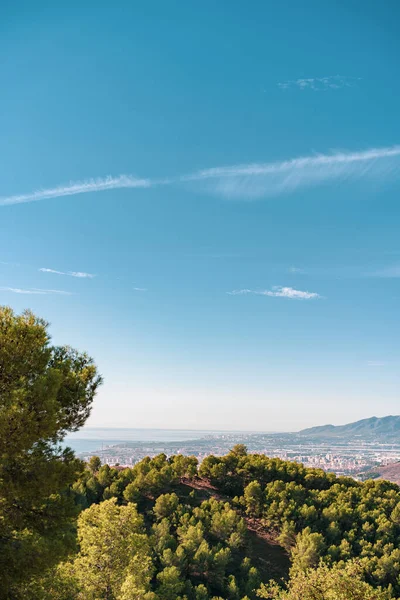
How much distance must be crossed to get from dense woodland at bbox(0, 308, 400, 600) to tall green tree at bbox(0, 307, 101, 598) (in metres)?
0.03

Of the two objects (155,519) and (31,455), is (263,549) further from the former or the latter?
(31,455)

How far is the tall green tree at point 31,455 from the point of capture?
33.7ft

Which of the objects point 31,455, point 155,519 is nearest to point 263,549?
point 155,519

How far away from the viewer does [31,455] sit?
1116 centimetres

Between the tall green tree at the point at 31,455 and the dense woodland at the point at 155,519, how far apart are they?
3 centimetres

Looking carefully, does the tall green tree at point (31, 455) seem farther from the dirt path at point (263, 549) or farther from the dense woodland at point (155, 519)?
the dirt path at point (263, 549)

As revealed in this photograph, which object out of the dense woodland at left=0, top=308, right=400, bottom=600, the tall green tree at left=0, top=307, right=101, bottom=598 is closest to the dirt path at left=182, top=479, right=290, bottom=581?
the dense woodland at left=0, top=308, right=400, bottom=600

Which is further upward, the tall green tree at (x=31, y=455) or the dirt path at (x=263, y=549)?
the tall green tree at (x=31, y=455)

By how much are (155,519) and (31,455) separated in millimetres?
39746

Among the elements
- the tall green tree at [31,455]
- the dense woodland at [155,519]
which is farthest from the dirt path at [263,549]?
the tall green tree at [31,455]

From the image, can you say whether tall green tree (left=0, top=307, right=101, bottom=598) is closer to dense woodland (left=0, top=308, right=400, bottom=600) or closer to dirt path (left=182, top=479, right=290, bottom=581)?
dense woodland (left=0, top=308, right=400, bottom=600)

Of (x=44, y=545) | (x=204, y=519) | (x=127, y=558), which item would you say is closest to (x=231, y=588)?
(x=204, y=519)

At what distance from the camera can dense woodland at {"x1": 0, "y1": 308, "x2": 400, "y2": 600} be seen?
10.8 metres

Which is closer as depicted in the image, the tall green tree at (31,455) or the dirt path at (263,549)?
the tall green tree at (31,455)
